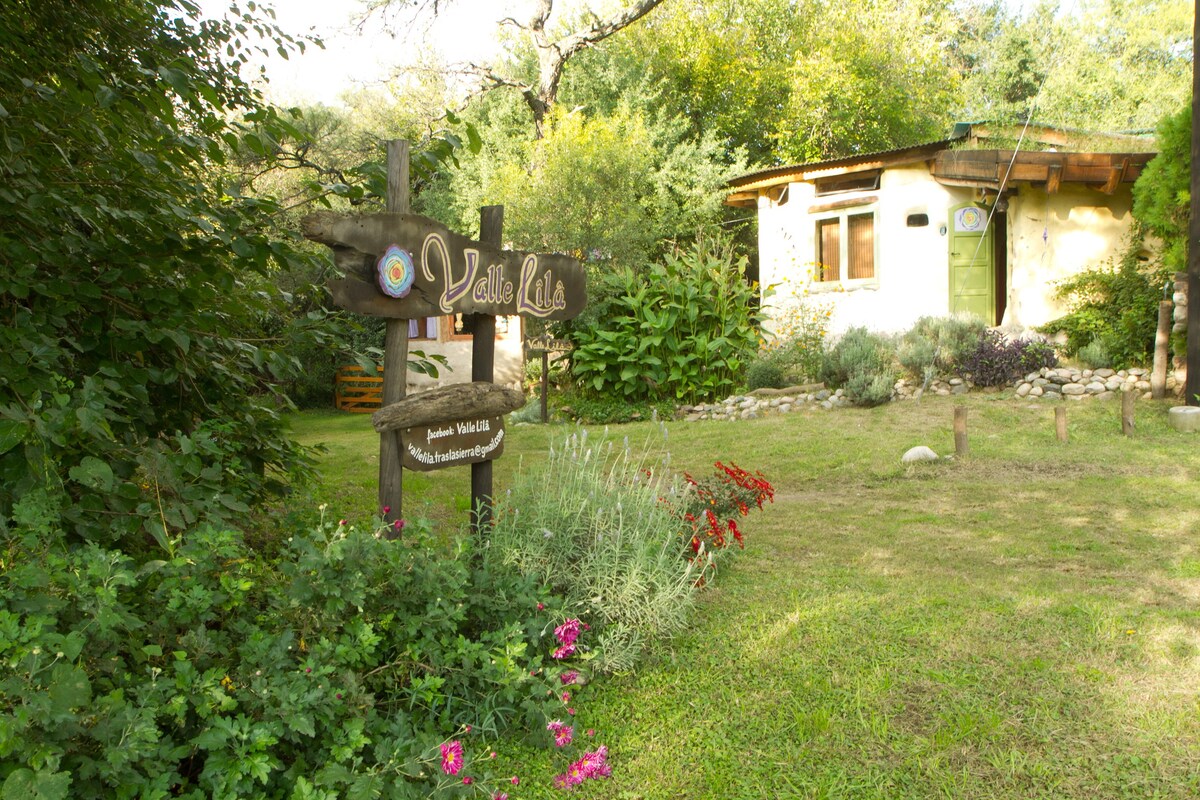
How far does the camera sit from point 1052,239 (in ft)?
46.5

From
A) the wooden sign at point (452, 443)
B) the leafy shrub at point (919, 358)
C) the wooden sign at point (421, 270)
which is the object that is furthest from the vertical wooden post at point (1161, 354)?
the wooden sign at point (452, 443)

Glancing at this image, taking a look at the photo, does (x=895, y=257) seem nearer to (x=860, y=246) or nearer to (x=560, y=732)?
(x=860, y=246)

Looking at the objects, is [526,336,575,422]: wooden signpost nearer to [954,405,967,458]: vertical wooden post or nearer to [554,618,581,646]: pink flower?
[954,405,967,458]: vertical wooden post

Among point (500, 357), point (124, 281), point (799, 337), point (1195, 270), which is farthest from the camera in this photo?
point (500, 357)

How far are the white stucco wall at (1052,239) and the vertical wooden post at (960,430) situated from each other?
6476 millimetres

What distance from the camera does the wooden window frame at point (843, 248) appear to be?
15.7 m

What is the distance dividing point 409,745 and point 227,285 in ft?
6.23

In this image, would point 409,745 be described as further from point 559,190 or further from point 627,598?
point 559,190

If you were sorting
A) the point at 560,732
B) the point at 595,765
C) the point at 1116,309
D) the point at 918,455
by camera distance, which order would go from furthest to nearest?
1. the point at 1116,309
2. the point at 918,455
3. the point at 560,732
4. the point at 595,765

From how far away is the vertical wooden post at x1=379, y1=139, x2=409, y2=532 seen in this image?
13.0ft

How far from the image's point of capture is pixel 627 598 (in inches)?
152

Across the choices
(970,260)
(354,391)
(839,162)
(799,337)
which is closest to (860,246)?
(839,162)

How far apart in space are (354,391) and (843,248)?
1089 centimetres

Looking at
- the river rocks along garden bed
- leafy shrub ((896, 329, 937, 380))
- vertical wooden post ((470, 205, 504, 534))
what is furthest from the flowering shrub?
leafy shrub ((896, 329, 937, 380))
